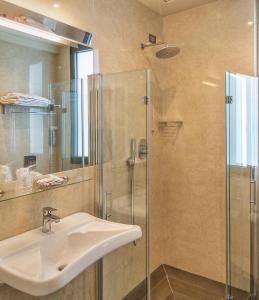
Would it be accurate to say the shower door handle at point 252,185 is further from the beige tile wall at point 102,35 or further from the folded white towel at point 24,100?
the folded white towel at point 24,100

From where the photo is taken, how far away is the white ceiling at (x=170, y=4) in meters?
2.40

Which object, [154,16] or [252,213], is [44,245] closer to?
[252,213]

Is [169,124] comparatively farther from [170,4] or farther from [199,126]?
[170,4]

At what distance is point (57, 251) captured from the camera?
1.44 meters

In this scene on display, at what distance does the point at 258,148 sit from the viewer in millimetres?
2279

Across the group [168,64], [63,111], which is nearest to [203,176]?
[168,64]

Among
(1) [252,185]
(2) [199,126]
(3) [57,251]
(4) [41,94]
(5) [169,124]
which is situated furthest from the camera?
(5) [169,124]

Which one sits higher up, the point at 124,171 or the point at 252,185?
the point at 124,171

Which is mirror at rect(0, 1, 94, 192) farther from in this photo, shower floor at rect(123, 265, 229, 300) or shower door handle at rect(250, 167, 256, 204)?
shower floor at rect(123, 265, 229, 300)

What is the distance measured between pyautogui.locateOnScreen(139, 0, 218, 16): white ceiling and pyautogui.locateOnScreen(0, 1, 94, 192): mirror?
94cm

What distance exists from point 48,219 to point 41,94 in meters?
0.70

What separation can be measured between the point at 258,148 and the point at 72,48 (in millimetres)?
1672

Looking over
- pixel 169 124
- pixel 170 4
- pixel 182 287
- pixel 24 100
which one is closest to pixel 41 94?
pixel 24 100

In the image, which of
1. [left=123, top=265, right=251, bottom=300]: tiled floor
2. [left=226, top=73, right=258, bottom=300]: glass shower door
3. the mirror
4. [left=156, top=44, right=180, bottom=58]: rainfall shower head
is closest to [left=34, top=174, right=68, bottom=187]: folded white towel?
the mirror
